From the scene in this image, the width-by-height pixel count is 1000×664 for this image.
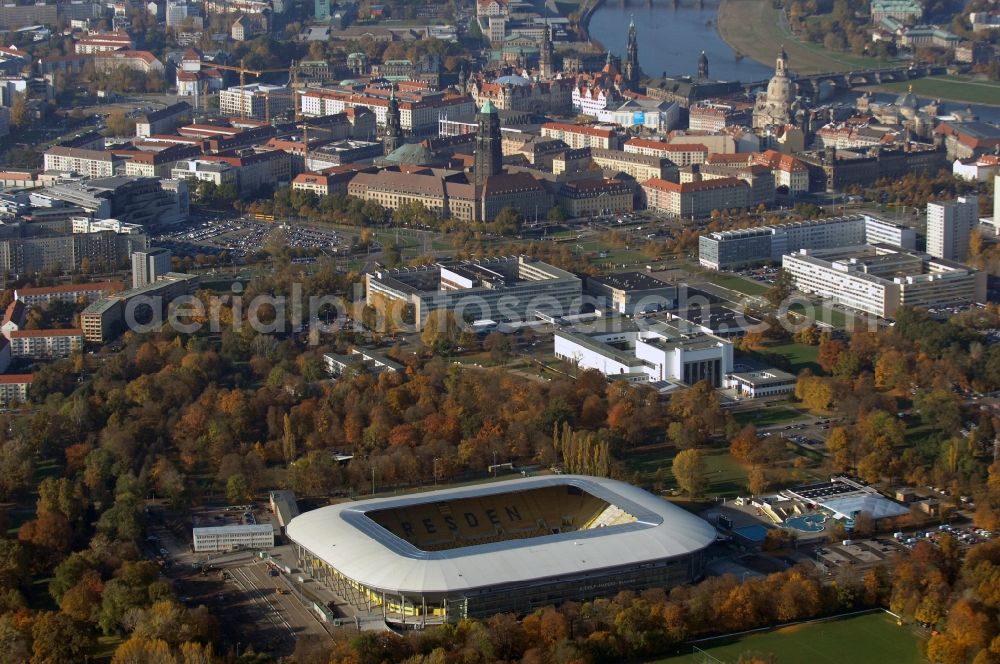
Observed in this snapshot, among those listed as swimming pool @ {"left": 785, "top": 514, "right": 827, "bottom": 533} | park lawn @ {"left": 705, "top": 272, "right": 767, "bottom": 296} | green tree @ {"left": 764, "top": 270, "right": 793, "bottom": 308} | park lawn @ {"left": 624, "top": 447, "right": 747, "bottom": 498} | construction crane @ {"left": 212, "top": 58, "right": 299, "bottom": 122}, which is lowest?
swimming pool @ {"left": 785, "top": 514, "right": 827, "bottom": 533}

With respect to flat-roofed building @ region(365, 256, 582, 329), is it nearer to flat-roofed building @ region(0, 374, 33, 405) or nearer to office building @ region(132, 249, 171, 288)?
office building @ region(132, 249, 171, 288)

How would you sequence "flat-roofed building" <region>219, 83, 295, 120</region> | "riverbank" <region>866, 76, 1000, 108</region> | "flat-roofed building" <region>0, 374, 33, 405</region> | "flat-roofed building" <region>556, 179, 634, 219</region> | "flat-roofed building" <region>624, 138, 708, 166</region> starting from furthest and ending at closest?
"riverbank" <region>866, 76, 1000, 108</region> → "flat-roofed building" <region>219, 83, 295, 120</region> → "flat-roofed building" <region>624, 138, 708, 166</region> → "flat-roofed building" <region>556, 179, 634, 219</region> → "flat-roofed building" <region>0, 374, 33, 405</region>

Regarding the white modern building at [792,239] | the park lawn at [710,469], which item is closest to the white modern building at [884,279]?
the white modern building at [792,239]

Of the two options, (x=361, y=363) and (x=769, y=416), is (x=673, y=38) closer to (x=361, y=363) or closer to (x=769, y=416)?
(x=361, y=363)

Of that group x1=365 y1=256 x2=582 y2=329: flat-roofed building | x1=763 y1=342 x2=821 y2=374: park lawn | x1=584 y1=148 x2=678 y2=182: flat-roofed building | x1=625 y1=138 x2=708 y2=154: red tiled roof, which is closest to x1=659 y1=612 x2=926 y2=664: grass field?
x1=763 y1=342 x2=821 y2=374: park lawn

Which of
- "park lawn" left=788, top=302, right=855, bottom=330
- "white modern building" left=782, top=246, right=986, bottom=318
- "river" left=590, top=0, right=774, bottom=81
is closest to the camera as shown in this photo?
"park lawn" left=788, top=302, right=855, bottom=330

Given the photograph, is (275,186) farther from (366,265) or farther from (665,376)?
(665,376)

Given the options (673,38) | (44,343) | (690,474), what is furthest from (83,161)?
(673,38)

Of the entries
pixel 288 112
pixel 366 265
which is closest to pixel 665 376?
pixel 366 265

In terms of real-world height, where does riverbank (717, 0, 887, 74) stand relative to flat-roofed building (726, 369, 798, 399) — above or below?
above
